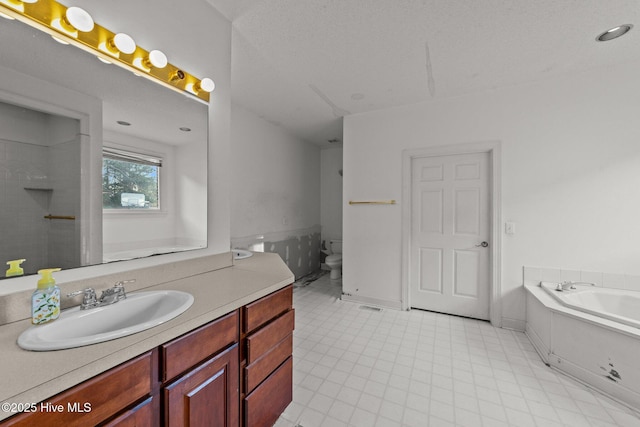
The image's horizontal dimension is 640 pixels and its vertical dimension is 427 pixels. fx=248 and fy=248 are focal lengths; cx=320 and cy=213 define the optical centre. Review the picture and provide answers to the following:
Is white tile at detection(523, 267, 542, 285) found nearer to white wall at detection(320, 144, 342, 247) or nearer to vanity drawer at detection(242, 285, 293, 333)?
vanity drawer at detection(242, 285, 293, 333)

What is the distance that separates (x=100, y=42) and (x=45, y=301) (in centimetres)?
110

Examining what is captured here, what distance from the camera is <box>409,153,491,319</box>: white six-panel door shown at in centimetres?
275

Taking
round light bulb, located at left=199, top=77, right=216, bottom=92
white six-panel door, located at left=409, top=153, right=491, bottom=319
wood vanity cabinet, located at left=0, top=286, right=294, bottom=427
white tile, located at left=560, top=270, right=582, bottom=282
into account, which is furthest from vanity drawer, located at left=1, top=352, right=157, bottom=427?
white tile, located at left=560, top=270, right=582, bottom=282

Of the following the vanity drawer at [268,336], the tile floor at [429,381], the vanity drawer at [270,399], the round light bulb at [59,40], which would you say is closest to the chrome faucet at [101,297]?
the vanity drawer at [268,336]

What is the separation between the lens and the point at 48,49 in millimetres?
988

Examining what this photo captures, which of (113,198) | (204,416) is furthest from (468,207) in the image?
(113,198)

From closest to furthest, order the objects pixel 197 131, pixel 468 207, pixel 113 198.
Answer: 1. pixel 113 198
2. pixel 197 131
3. pixel 468 207

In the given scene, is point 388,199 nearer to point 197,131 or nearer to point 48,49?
point 197,131

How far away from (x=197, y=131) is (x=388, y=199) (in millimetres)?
2266

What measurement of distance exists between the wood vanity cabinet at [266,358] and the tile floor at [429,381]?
201 mm

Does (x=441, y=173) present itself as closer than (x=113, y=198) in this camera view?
No

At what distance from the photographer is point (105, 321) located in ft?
3.22

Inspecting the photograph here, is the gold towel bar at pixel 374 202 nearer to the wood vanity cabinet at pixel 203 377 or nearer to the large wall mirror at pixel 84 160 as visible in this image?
the large wall mirror at pixel 84 160

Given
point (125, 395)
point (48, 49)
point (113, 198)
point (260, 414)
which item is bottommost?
point (260, 414)
